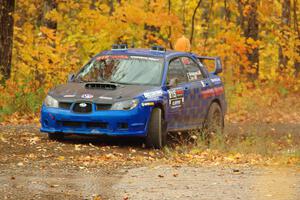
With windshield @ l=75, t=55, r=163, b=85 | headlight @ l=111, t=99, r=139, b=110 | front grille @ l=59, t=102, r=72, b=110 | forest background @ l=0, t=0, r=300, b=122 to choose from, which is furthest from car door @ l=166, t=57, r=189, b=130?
forest background @ l=0, t=0, r=300, b=122

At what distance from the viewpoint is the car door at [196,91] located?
14.5m

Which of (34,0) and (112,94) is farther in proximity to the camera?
(34,0)

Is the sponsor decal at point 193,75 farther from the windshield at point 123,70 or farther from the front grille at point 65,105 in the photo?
the front grille at point 65,105

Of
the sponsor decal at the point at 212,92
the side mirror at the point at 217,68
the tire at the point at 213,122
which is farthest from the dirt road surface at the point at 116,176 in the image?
the side mirror at the point at 217,68

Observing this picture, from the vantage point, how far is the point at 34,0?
2781 centimetres

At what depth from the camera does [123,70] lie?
556 inches

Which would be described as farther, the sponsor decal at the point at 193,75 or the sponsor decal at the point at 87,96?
the sponsor decal at the point at 193,75

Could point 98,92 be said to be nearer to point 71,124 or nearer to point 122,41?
point 71,124

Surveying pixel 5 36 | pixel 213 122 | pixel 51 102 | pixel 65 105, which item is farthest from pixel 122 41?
pixel 65 105

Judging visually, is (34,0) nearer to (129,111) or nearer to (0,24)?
(0,24)

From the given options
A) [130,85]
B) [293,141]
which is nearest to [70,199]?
[130,85]

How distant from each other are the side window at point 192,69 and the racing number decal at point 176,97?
0.70 meters

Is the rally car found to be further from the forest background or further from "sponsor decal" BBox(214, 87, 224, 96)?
the forest background

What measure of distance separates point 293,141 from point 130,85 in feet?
12.2
